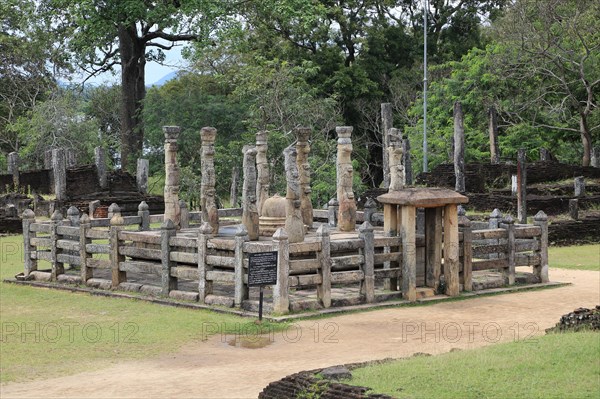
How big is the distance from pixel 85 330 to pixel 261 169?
608 cm

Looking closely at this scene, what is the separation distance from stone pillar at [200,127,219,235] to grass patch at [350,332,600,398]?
8.60m

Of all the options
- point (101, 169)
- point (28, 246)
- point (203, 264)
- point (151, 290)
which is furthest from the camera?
point (101, 169)

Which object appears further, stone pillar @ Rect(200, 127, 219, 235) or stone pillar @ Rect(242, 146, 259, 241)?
stone pillar @ Rect(242, 146, 259, 241)

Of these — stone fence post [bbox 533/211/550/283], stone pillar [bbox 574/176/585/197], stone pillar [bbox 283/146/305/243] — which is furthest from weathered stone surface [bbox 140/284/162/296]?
stone pillar [bbox 574/176/585/197]

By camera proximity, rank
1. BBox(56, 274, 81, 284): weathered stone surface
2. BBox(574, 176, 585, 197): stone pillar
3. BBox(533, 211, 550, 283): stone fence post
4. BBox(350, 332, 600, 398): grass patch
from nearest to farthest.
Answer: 1. BBox(350, 332, 600, 398): grass patch
2. BBox(533, 211, 550, 283): stone fence post
3. BBox(56, 274, 81, 284): weathered stone surface
4. BBox(574, 176, 585, 197): stone pillar

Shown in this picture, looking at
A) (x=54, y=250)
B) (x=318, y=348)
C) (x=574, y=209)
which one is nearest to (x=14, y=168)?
(x=54, y=250)

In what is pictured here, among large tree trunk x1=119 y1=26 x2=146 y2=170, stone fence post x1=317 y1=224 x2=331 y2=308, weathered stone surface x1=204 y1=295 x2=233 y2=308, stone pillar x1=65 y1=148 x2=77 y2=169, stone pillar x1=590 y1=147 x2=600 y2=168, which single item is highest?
large tree trunk x1=119 y1=26 x2=146 y2=170

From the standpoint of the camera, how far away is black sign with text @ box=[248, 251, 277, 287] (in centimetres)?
1512

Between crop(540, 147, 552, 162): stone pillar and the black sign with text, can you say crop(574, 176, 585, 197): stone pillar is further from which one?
the black sign with text

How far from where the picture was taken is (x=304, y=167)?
62.6 ft

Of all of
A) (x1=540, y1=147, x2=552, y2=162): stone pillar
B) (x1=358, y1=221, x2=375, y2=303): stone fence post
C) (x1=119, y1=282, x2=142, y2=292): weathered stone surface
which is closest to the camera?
(x1=358, y1=221, x2=375, y2=303): stone fence post

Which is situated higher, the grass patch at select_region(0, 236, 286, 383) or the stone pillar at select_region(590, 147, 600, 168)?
the stone pillar at select_region(590, 147, 600, 168)

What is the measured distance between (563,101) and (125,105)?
18.1 m

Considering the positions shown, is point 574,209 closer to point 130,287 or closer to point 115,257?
point 130,287
